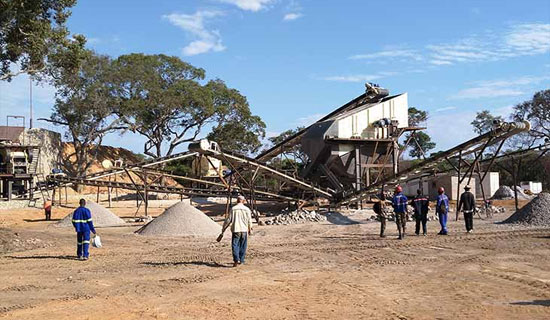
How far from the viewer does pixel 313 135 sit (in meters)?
26.6

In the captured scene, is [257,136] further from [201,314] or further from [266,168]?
[201,314]

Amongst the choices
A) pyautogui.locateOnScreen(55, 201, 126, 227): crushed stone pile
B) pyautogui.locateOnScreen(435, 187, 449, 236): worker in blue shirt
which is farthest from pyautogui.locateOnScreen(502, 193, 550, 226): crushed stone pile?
pyautogui.locateOnScreen(55, 201, 126, 227): crushed stone pile

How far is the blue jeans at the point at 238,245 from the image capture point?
1075cm

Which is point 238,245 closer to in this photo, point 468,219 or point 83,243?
point 83,243

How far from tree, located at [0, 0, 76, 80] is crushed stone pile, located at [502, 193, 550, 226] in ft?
55.9

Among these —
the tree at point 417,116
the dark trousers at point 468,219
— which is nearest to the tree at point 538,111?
the tree at point 417,116

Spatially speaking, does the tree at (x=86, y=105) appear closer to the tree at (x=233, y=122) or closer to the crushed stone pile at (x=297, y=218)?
the tree at (x=233, y=122)

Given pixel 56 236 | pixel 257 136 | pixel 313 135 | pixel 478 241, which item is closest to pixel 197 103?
pixel 257 136

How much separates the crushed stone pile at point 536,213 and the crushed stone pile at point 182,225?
10.7 m

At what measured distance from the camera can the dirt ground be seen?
7.00m

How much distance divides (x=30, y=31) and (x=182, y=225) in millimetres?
8126

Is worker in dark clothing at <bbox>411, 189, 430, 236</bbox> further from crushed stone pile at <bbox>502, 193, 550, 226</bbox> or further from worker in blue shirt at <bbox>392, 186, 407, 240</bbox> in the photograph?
crushed stone pile at <bbox>502, 193, 550, 226</bbox>

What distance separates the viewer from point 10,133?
40.9 metres

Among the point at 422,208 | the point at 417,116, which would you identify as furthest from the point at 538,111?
the point at 422,208
